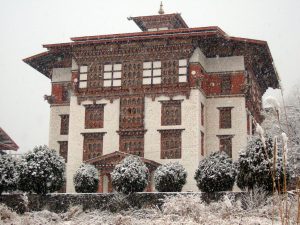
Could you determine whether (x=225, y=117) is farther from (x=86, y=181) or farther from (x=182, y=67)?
(x=86, y=181)

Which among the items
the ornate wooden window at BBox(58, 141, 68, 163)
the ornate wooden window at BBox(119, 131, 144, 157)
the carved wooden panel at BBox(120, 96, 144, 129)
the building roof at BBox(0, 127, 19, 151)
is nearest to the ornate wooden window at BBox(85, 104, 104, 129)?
the carved wooden panel at BBox(120, 96, 144, 129)

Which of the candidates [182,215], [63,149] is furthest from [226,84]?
[182,215]

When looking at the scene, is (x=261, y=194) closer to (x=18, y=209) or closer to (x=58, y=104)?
(x=18, y=209)

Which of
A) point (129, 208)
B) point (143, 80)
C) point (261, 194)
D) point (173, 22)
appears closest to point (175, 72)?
point (143, 80)

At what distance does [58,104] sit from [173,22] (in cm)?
1173

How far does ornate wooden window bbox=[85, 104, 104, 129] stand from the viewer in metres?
39.0

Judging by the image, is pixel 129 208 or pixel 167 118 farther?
pixel 167 118

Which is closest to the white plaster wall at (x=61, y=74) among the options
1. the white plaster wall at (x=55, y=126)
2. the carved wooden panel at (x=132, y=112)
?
the white plaster wall at (x=55, y=126)

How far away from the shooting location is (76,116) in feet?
129

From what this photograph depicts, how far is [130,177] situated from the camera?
28.3m

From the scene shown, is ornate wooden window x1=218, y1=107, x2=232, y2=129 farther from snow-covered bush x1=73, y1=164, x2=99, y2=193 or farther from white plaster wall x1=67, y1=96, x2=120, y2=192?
snow-covered bush x1=73, y1=164, x2=99, y2=193

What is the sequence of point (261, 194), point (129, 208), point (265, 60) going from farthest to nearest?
1. point (265, 60)
2. point (129, 208)
3. point (261, 194)

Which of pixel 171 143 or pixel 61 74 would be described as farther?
pixel 61 74

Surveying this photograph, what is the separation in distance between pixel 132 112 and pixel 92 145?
3.85m
